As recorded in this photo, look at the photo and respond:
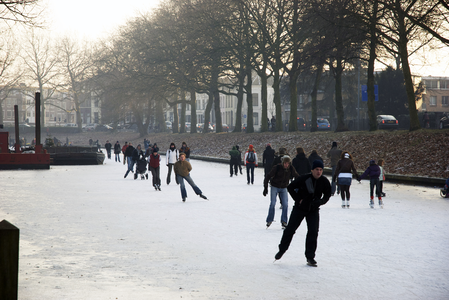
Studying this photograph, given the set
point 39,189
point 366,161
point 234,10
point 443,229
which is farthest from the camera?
point 234,10

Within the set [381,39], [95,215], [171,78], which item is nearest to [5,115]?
[171,78]

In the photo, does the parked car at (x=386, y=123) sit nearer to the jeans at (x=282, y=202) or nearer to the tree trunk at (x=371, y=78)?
the tree trunk at (x=371, y=78)

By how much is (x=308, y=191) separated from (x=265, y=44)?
30038mm

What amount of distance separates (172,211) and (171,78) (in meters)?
36.2

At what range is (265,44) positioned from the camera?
3612cm

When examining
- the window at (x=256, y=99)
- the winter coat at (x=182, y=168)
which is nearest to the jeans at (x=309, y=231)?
the winter coat at (x=182, y=168)

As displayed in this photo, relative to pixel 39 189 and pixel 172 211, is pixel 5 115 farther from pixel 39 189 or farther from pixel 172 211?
pixel 172 211

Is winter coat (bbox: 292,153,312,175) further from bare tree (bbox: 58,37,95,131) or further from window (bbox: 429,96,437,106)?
window (bbox: 429,96,437,106)

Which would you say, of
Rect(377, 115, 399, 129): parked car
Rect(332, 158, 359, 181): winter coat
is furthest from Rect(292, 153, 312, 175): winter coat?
Rect(377, 115, 399, 129): parked car

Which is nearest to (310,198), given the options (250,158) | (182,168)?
(182,168)

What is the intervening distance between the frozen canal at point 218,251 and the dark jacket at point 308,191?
83 centimetres

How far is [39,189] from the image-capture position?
61.0 feet

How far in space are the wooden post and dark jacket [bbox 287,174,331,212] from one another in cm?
414

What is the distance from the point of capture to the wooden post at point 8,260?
159 inches
